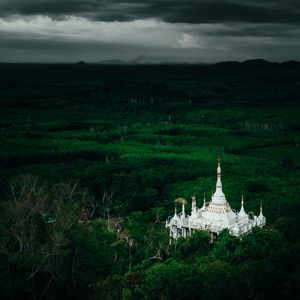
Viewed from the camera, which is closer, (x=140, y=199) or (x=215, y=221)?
(x=215, y=221)

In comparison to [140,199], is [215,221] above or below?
above

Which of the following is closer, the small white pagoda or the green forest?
the green forest

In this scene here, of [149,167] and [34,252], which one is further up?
[34,252]

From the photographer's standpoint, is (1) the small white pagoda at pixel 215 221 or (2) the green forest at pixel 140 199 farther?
(1) the small white pagoda at pixel 215 221

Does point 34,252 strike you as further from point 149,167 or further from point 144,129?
point 144,129

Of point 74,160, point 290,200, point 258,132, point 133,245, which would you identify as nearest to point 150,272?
point 133,245
